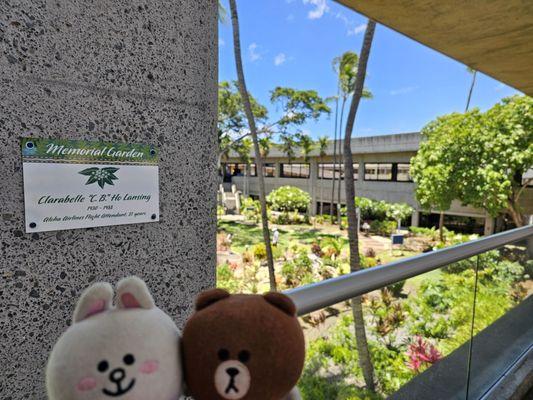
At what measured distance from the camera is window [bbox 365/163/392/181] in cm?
2234

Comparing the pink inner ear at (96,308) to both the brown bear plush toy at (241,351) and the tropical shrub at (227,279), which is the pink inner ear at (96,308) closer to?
the brown bear plush toy at (241,351)

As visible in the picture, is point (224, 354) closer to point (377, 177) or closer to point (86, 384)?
point (86, 384)

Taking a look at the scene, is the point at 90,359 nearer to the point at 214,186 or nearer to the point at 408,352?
the point at 214,186

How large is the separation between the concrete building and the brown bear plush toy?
19.4 metres

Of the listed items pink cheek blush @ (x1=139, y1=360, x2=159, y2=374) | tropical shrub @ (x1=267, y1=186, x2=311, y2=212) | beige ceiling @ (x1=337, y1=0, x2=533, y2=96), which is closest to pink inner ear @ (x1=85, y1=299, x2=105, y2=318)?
pink cheek blush @ (x1=139, y1=360, x2=159, y2=374)

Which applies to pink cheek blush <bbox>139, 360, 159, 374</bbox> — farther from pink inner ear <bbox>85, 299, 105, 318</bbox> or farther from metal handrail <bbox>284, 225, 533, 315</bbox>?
metal handrail <bbox>284, 225, 533, 315</bbox>

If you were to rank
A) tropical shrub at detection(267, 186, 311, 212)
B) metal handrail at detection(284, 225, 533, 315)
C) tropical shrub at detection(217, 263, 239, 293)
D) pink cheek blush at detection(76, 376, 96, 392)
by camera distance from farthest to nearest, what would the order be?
tropical shrub at detection(267, 186, 311, 212), tropical shrub at detection(217, 263, 239, 293), metal handrail at detection(284, 225, 533, 315), pink cheek blush at detection(76, 376, 96, 392)

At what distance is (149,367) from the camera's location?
1.53 ft

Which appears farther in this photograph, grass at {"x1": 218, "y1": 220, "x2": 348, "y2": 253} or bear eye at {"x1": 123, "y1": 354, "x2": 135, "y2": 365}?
grass at {"x1": 218, "y1": 220, "x2": 348, "y2": 253}

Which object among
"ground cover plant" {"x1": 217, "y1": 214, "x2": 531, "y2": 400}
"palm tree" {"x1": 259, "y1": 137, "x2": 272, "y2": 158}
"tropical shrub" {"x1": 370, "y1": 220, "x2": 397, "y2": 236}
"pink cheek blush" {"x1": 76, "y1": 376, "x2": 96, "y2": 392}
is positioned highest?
"palm tree" {"x1": 259, "y1": 137, "x2": 272, "y2": 158}

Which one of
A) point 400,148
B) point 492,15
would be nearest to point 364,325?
point 492,15

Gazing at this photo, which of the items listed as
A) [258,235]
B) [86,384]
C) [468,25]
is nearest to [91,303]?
[86,384]

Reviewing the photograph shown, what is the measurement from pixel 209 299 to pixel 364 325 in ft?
5.80

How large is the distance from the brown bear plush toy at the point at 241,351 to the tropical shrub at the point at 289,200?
24.9 metres
